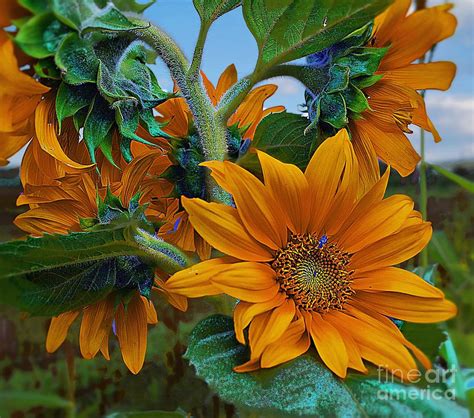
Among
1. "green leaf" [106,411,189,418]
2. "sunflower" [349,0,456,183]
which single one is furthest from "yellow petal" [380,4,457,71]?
"green leaf" [106,411,189,418]

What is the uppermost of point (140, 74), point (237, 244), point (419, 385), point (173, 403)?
point (140, 74)

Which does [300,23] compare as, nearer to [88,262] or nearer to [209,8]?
[209,8]

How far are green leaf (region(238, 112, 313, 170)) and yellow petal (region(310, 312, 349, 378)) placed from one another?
0.15 meters

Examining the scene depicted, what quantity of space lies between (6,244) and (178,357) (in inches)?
18.6

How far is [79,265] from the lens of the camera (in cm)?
44

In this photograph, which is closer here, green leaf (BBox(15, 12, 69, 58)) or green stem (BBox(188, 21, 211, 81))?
green leaf (BBox(15, 12, 69, 58))

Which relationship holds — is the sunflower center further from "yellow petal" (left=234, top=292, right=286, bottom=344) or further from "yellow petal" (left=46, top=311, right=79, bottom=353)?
"yellow petal" (left=46, top=311, right=79, bottom=353)

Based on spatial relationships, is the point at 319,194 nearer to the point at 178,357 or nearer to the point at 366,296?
the point at 366,296

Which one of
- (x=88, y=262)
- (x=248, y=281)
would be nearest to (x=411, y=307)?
(x=248, y=281)

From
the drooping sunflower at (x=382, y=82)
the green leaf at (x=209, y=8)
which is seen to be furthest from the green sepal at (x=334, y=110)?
the green leaf at (x=209, y=8)

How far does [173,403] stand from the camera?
0.87 meters

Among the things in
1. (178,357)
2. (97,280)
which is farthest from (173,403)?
(97,280)

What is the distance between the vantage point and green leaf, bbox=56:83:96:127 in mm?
396

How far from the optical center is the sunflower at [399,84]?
1.54 ft
